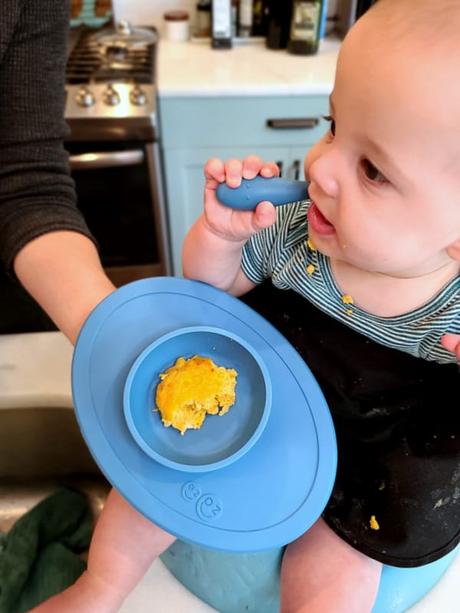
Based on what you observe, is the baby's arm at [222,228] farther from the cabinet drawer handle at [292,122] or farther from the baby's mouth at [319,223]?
the cabinet drawer handle at [292,122]

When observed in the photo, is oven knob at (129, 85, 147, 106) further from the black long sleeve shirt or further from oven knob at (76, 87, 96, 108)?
the black long sleeve shirt

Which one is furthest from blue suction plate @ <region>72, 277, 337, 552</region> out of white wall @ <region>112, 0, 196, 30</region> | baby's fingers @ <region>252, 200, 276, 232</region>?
white wall @ <region>112, 0, 196, 30</region>

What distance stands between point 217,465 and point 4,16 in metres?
0.63

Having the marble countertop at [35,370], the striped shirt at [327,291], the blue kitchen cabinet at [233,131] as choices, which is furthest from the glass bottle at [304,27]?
the marble countertop at [35,370]

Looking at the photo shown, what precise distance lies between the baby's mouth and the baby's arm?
0.13 ft

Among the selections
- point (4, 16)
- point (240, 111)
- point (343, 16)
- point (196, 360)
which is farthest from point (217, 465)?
point (343, 16)

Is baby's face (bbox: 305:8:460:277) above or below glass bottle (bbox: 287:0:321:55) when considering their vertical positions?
above

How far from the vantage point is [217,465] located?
53 centimetres

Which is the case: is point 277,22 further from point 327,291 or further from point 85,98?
point 327,291

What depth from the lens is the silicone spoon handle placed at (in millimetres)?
561

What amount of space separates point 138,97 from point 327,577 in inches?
45.2

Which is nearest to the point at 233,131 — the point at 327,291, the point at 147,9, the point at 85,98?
the point at 85,98

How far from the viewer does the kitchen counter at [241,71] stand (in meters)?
1.41

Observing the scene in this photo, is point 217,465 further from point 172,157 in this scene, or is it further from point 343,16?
point 343,16
